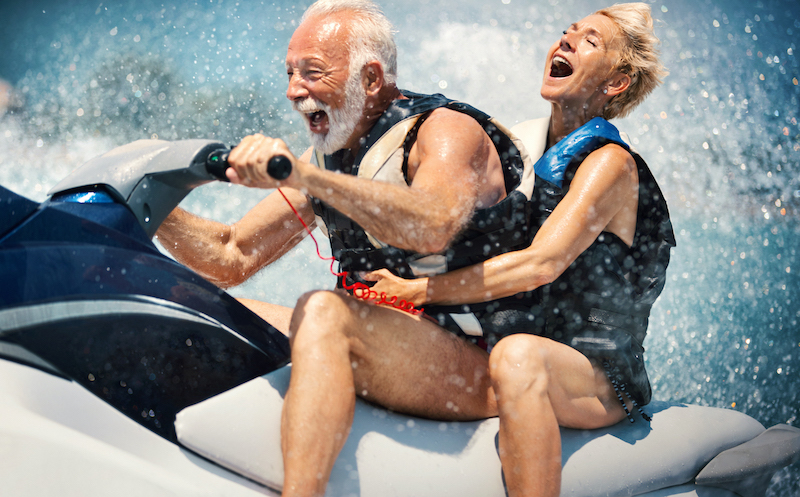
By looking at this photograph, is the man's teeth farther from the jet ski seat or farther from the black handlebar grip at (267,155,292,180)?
the black handlebar grip at (267,155,292,180)

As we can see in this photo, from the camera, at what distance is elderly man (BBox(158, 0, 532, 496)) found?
1.13 meters

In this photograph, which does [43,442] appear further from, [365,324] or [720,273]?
[720,273]

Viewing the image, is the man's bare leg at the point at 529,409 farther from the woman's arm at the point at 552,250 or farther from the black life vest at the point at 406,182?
the black life vest at the point at 406,182

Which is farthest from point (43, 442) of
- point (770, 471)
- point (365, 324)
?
point (770, 471)

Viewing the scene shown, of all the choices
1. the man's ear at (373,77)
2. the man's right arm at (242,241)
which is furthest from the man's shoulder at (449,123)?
the man's right arm at (242,241)

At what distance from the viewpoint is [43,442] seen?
0.93m

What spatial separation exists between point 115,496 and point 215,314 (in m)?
0.36

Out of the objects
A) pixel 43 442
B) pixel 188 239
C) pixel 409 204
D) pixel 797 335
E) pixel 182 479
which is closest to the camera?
pixel 43 442

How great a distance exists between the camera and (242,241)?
6.17ft

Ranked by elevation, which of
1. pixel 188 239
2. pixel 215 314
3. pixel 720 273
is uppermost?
pixel 720 273

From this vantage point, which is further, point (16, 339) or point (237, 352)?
point (237, 352)

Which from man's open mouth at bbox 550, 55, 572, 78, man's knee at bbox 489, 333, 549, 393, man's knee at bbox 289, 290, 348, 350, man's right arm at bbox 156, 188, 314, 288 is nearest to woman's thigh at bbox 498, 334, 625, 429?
man's knee at bbox 489, 333, 549, 393

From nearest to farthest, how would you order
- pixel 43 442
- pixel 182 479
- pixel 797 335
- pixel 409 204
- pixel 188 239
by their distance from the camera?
pixel 43 442 < pixel 182 479 < pixel 409 204 < pixel 188 239 < pixel 797 335

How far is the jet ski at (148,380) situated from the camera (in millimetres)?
989
